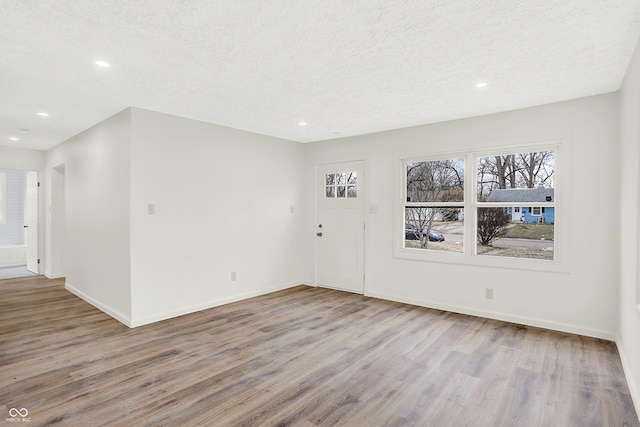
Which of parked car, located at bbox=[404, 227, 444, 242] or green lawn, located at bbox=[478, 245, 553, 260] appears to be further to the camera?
parked car, located at bbox=[404, 227, 444, 242]

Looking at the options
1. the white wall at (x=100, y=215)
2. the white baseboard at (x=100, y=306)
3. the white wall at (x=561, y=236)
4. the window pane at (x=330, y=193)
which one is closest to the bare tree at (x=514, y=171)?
the white wall at (x=561, y=236)

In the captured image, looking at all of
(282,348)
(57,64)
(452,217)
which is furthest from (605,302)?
(57,64)

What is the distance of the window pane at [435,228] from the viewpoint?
14.3ft

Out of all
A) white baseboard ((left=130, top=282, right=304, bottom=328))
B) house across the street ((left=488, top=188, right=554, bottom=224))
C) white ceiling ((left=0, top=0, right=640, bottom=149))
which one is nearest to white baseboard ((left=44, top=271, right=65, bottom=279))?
white ceiling ((left=0, top=0, right=640, bottom=149))

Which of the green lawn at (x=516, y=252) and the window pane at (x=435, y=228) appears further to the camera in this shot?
the window pane at (x=435, y=228)

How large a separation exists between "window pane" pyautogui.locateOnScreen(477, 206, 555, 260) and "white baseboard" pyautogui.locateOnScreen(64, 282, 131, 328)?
13.9ft

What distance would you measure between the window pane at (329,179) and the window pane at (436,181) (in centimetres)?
127

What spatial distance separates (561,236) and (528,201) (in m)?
0.49

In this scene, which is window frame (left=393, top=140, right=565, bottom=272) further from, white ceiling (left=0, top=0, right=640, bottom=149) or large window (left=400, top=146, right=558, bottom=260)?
white ceiling (left=0, top=0, right=640, bottom=149)

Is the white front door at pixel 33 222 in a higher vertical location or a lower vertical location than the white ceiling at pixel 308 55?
lower

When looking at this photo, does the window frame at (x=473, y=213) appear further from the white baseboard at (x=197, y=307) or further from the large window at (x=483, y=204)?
the white baseboard at (x=197, y=307)

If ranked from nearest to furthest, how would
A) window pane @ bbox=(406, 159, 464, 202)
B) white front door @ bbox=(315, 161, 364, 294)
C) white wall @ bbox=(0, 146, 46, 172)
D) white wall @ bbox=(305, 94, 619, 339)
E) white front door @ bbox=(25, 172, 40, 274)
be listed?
white wall @ bbox=(305, 94, 619, 339)
window pane @ bbox=(406, 159, 464, 202)
white front door @ bbox=(315, 161, 364, 294)
white wall @ bbox=(0, 146, 46, 172)
white front door @ bbox=(25, 172, 40, 274)

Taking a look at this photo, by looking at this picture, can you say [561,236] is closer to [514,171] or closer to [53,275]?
[514,171]

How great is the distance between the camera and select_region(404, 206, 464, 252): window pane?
437cm
